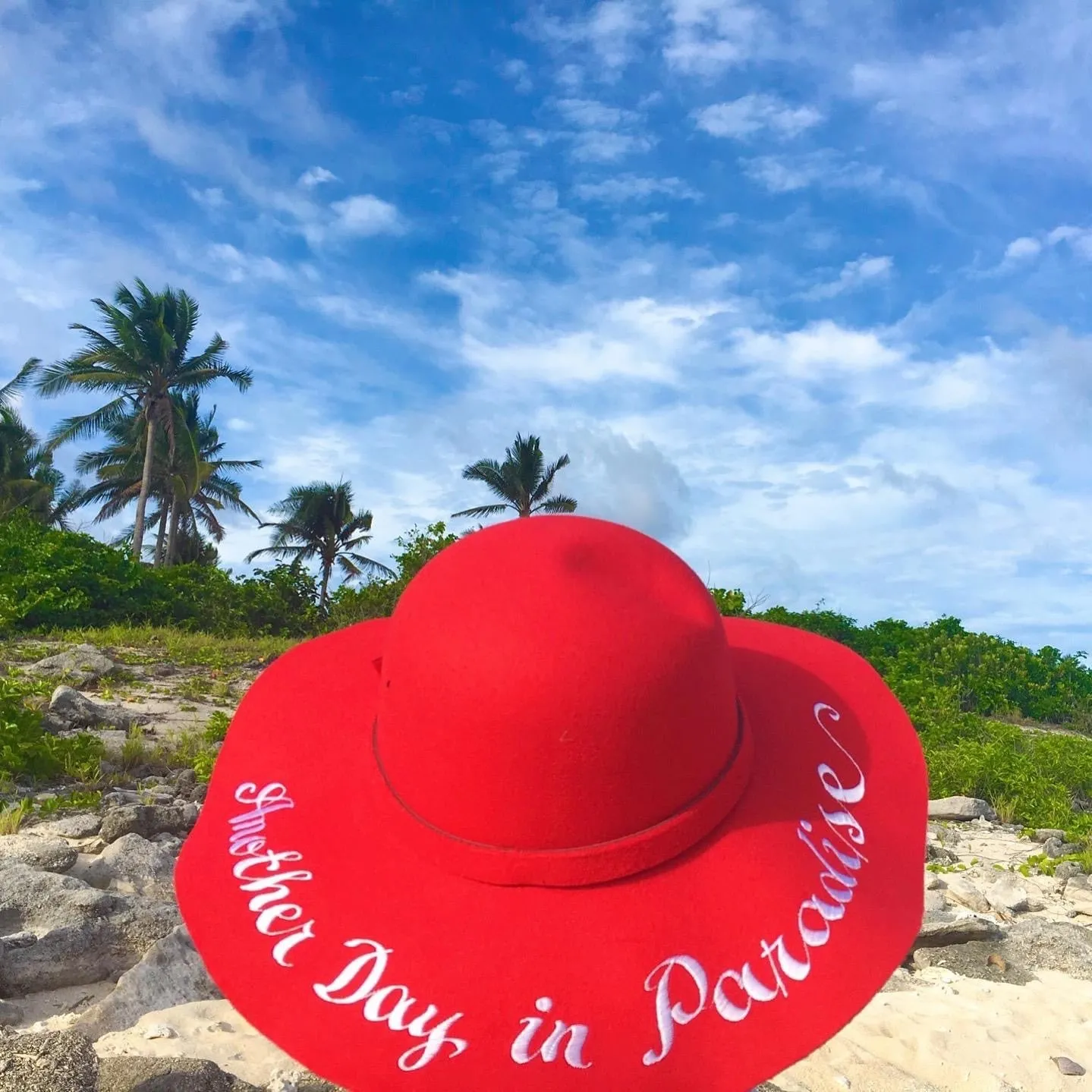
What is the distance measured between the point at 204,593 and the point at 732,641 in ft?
53.7

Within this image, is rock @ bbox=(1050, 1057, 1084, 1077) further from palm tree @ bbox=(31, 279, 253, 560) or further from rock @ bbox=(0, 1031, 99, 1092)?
palm tree @ bbox=(31, 279, 253, 560)

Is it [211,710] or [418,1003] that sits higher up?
[211,710]

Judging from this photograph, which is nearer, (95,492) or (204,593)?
(204,593)

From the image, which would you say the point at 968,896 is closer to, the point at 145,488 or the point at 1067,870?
the point at 1067,870

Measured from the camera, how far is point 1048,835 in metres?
6.28

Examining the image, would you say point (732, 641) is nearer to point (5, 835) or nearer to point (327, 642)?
point (327, 642)

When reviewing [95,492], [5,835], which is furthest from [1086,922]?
[95,492]

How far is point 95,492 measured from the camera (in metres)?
26.3

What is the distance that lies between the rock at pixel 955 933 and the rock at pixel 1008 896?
48cm

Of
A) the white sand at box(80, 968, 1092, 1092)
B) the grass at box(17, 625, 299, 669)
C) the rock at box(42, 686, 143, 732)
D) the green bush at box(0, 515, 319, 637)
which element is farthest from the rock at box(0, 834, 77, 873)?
the green bush at box(0, 515, 319, 637)

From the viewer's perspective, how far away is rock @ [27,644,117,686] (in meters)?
8.91

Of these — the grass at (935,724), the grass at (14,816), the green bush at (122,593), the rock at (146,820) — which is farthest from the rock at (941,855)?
the green bush at (122,593)

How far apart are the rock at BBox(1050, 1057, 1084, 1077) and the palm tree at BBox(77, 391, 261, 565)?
2312cm

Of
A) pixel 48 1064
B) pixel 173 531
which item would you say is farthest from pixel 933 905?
pixel 173 531
